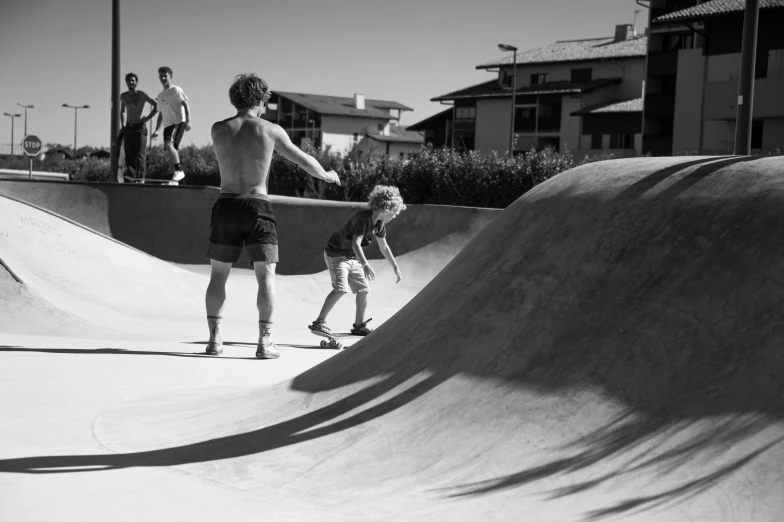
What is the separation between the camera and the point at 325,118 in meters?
91.1

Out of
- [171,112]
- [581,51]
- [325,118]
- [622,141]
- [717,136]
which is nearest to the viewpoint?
[171,112]

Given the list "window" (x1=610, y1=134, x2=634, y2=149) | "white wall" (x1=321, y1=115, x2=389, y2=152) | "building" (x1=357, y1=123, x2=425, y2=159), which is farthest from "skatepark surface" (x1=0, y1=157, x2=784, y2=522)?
"white wall" (x1=321, y1=115, x2=389, y2=152)

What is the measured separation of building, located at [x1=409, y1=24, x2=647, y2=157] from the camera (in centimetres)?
5647

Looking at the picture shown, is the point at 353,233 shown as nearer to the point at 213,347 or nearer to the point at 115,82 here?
the point at 213,347

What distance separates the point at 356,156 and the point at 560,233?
72.7 feet

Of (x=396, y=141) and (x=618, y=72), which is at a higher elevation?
(x=618, y=72)

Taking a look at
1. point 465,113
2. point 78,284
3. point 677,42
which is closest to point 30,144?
point 677,42

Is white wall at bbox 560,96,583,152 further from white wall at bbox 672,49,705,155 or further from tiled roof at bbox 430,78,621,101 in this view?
white wall at bbox 672,49,705,155

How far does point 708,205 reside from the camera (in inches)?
141

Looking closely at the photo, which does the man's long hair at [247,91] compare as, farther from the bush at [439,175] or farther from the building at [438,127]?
the building at [438,127]

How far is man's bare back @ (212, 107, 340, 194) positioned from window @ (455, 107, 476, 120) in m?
63.4

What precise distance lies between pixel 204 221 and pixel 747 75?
8.64 meters

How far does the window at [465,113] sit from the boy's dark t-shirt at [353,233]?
202ft

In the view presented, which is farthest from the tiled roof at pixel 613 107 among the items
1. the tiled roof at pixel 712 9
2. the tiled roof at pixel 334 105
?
the tiled roof at pixel 334 105
